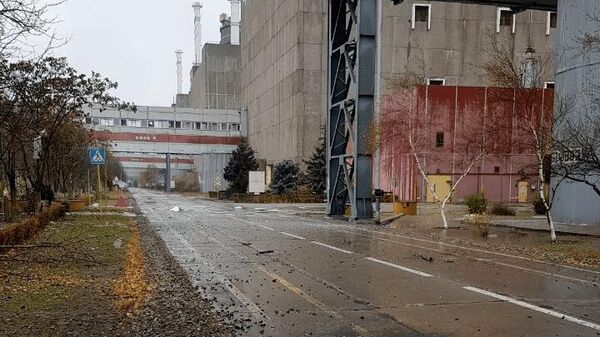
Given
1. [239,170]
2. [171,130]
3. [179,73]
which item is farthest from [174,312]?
[179,73]

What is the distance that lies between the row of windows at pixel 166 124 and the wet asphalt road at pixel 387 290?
63.6 metres

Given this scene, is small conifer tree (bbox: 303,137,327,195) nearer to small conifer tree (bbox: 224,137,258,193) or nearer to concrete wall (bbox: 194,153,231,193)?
small conifer tree (bbox: 224,137,258,193)

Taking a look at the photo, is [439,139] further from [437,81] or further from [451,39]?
[451,39]

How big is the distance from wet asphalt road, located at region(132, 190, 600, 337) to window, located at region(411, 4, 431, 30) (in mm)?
42584

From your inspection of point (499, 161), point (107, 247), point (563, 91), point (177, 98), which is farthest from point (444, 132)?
point (177, 98)

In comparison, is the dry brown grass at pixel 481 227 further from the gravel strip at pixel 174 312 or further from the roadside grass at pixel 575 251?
the gravel strip at pixel 174 312

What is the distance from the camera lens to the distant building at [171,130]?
7375 cm

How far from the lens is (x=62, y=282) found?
8336mm

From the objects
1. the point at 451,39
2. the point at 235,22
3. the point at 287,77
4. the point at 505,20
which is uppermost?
the point at 235,22

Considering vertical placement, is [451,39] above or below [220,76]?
below

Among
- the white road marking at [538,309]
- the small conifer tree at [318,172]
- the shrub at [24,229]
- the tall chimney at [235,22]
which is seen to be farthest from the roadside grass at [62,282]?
the tall chimney at [235,22]

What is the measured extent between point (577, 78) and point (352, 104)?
987 cm

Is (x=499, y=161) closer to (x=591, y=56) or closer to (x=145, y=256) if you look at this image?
(x=591, y=56)

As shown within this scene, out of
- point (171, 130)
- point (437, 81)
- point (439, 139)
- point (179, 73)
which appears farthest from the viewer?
point (179, 73)
